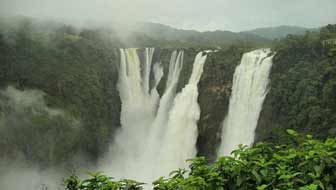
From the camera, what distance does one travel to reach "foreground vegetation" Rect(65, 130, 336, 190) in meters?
3.47

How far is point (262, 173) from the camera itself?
3.60 m

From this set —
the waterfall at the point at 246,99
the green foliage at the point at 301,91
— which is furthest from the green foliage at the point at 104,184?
the waterfall at the point at 246,99

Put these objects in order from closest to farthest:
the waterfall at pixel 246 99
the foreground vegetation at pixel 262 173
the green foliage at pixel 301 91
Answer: the foreground vegetation at pixel 262 173, the green foliage at pixel 301 91, the waterfall at pixel 246 99

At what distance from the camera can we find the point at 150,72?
3278 centimetres

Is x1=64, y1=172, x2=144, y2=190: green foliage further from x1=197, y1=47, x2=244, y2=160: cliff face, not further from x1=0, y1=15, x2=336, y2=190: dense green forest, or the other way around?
x1=197, y1=47, x2=244, y2=160: cliff face

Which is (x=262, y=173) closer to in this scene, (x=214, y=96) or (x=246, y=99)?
(x=246, y=99)

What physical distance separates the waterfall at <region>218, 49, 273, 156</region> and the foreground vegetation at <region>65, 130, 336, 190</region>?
16704 mm

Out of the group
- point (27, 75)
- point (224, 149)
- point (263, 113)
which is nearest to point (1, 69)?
point (27, 75)

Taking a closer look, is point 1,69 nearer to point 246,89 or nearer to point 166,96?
point 166,96

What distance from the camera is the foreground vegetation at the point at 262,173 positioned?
3.47m

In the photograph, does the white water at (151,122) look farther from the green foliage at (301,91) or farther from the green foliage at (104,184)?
the green foliage at (104,184)

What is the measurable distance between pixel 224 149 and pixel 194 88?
6014 mm

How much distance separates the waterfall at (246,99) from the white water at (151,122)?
3504 millimetres

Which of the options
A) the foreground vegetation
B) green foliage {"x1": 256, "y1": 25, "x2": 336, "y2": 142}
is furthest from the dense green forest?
the foreground vegetation
